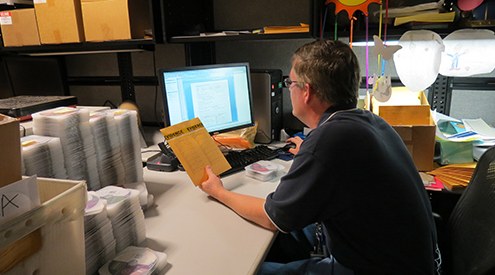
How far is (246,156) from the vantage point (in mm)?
1478

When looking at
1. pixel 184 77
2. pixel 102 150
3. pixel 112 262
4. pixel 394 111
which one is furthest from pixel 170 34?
pixel 112 262

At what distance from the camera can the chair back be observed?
0.82 metres

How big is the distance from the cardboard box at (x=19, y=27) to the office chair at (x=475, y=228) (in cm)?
190

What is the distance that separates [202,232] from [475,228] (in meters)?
0.69

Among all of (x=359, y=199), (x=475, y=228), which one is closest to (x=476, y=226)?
(x=475, y=228)

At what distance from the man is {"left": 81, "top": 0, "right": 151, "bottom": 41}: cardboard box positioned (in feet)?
3.21

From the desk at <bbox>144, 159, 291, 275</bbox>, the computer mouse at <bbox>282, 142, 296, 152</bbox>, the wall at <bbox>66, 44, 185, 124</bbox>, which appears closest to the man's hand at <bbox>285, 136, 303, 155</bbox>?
the computer mouse at <bbox>282, 142, 296, 152</bbox>

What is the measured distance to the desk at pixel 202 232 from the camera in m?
0.82

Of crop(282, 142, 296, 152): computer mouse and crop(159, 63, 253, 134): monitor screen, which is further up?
crop(159, 63, 253, 134): monitor screen

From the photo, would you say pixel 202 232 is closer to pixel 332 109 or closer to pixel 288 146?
pixel 332 109

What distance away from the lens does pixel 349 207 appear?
867mm

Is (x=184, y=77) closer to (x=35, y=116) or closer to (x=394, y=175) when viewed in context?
(x=35, y=116)

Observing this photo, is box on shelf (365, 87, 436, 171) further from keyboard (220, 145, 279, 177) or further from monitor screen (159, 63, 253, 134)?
monitor screen (159, 63, 253, 134)

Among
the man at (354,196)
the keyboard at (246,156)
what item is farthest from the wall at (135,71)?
the man at (354,196)
